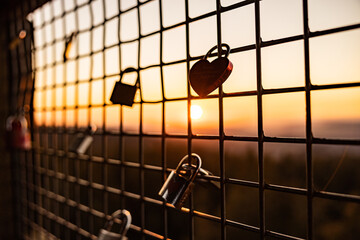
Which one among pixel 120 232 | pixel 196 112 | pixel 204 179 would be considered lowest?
pixel 120 232

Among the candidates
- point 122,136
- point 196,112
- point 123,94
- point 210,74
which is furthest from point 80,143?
point 210,74

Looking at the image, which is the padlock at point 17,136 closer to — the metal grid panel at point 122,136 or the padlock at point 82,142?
the metal grid panel at point 122,136

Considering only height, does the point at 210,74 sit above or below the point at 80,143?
above

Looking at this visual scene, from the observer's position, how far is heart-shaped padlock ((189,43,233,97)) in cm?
57

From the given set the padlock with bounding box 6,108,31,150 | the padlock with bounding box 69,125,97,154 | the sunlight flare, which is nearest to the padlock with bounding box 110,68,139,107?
the sunlight flare

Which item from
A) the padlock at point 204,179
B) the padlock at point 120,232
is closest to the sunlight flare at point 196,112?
the padlock at point 204,179

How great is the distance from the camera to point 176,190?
2.04 ft

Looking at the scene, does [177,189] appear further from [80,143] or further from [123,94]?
[80,143]

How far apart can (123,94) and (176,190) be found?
32 centimetres

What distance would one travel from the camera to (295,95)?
0.61m

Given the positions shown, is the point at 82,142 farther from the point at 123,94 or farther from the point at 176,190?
the point at 176,190

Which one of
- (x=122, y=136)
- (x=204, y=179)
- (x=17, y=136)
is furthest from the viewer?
(x=17, y=136)

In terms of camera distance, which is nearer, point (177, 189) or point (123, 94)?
point (177, 189)

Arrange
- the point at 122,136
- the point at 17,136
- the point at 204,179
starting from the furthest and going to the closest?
the point at 17,136 → the point at 122,136 → the point at 204,179
